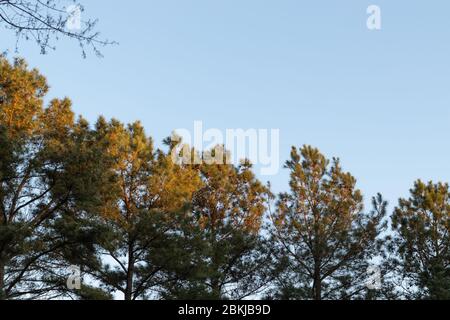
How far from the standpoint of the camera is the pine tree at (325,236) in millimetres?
21734

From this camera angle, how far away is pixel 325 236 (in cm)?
2172

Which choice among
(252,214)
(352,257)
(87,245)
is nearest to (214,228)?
(252,214)

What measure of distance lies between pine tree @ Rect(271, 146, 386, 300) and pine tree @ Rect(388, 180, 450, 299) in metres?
1.36

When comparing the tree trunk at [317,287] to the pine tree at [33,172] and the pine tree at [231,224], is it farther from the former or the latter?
the pine tree at [33,172]

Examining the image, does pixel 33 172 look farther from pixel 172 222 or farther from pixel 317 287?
pixel 317 287

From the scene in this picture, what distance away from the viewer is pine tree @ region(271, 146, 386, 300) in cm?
2173

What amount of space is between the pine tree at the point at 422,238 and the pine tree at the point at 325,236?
4.47 feet

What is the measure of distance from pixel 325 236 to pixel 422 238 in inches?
177

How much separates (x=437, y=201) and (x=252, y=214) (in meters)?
7.95

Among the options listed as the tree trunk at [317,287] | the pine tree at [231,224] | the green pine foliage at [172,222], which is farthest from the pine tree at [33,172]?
the tree trunk at [317,287]

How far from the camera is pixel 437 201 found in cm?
2411

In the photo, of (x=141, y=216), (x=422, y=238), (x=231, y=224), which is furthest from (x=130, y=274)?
(x=422, y=238)

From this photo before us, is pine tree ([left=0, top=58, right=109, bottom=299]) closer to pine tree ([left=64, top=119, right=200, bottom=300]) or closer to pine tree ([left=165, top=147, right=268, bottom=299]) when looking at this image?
pine tree ([left=64, top=119, right=200, bottom=300])

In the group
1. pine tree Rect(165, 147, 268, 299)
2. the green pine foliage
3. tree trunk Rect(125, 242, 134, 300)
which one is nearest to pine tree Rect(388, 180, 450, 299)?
the green pine foliage
